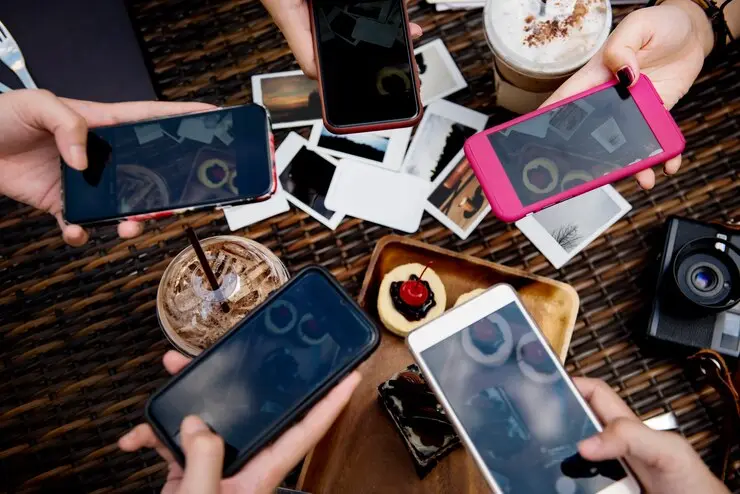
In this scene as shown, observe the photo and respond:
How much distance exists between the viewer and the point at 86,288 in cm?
87

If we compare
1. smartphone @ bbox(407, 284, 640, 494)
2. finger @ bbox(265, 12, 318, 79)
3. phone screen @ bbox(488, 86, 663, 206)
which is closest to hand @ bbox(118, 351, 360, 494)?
smartphone @ bbox(407, 284, 640, 494)

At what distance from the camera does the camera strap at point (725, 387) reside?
2.50 ft

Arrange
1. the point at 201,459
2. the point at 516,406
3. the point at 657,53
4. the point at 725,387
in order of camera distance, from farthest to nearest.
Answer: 1. the point at 657,53
2. the point at 725,387
3. the point at 516,406
4. the point at 201,459

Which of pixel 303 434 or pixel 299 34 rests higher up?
pixel 299 34

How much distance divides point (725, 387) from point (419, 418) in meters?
0.40

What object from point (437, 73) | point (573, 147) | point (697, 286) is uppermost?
point (437, 73)

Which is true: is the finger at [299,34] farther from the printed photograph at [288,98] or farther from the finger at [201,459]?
the finger at [201,459]

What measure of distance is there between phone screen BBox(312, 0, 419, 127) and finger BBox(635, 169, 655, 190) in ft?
1.07

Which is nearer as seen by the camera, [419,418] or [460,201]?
[419,418]

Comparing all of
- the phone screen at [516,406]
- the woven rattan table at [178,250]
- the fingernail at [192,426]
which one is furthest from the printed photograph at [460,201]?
the fingernail at [192,426]

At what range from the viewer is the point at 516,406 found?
0.66m

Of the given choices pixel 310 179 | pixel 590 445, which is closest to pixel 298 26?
pixel 310 179

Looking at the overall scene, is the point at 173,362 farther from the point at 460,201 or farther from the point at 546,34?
the point at 546,34

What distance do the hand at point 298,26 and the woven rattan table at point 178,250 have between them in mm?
101
